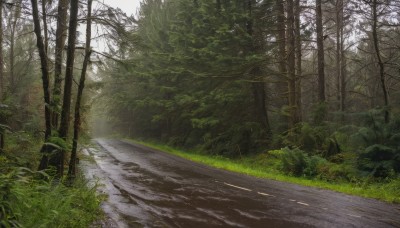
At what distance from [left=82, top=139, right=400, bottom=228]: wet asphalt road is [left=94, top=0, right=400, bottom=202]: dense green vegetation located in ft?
7.29

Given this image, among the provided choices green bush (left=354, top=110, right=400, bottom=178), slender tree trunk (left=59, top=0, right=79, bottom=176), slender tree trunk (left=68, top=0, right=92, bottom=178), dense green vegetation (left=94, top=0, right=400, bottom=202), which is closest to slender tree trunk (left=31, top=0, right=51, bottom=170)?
slender tree trunk (left=59, top=0, right=79, bottom=176)

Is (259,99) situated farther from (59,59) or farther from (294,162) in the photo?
(59,59)

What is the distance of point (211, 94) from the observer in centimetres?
2441

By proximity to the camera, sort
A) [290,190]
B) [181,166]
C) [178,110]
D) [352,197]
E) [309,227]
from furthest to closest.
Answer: [178,110] < [181,166] < [290,190] < [352,197] < [309,227]

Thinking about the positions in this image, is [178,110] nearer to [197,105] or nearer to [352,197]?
[197,105]

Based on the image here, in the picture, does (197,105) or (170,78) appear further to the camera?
(170,78)

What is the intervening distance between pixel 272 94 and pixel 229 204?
1861 cm

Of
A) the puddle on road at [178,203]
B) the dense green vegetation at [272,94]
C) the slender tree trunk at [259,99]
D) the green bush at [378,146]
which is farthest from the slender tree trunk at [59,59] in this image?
the slender tree trunk at [259,99]

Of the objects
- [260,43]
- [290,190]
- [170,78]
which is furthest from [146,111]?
[290,190]

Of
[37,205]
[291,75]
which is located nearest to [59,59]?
[37,205]

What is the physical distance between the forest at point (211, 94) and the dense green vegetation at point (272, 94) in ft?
0.26

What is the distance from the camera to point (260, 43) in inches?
918

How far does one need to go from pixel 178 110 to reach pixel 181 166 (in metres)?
14.0

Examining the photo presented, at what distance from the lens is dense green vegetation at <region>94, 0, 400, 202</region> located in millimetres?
15016
